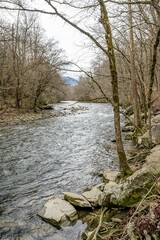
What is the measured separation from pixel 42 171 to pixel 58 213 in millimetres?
3059

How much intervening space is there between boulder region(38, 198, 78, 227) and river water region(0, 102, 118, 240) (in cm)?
13

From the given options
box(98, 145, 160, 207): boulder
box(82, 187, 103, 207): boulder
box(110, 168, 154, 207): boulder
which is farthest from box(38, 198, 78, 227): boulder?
box(110, 168, 154, 207): boulder

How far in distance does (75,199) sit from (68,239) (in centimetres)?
111

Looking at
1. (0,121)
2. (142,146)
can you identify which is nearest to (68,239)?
(142,146)

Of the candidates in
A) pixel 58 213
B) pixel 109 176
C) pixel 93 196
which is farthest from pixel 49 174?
pixel 58 213

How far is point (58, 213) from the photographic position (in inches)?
190

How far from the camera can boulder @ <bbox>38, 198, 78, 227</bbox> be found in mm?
4668

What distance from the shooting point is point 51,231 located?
4.44m

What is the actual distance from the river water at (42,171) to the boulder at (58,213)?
131 millimetres

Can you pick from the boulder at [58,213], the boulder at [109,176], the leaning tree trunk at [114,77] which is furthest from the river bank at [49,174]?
the leaning tree trunk at [114,77]

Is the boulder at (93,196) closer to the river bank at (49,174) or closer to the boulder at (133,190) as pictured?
the river bank at (49,174)

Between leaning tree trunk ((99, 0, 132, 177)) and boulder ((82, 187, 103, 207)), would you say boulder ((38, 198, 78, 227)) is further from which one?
leaning tree trunk ((99, 0, 132, 177))

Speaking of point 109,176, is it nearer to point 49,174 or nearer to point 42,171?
point 49,174

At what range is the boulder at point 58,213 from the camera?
4.67 meters
